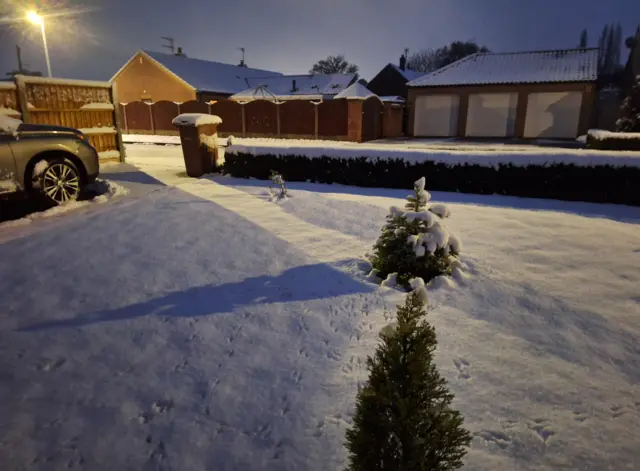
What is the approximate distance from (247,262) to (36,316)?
2097 mm

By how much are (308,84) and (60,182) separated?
30.8m

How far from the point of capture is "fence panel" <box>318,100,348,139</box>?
78.1 ft

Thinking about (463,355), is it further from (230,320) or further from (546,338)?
(230,320)

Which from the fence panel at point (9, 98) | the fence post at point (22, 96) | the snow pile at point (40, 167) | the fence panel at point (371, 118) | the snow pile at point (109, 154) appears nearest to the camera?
the snow pile at point (40, 167)

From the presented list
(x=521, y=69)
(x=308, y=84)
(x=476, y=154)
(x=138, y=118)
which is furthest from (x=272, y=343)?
(x=308, y=84)

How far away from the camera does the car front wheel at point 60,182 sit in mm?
6669

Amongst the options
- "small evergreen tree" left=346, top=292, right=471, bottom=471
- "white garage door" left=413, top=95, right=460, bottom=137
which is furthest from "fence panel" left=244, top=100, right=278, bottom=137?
"small evergreen tree" left=346, top=292, right=471, bottom=471

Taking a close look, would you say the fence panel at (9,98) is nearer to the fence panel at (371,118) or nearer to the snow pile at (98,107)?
the snow pile at (98,107)

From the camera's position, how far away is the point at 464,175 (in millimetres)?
8875

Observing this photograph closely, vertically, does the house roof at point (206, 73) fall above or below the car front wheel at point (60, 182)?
above

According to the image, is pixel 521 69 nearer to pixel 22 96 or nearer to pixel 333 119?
pixel 333 119

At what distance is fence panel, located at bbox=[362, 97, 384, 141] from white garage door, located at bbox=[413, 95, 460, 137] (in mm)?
3382

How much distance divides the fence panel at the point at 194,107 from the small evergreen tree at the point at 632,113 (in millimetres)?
24855

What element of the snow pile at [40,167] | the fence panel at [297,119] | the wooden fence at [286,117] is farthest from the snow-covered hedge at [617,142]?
the snow pile at [40,167]
